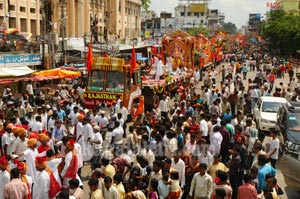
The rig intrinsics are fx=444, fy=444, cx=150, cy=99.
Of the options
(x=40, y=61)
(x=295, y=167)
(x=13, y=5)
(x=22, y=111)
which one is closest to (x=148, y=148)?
(x=295, y=167)

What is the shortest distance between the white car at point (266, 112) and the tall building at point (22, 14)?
26710 mm

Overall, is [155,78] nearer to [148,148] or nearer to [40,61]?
[40,61]

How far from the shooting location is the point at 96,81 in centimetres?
1695

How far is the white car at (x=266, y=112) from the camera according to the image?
15777 mm

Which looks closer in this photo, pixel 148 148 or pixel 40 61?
pixel 148 148

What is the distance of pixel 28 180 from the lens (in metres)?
7.30

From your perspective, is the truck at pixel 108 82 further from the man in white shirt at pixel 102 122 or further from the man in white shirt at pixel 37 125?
the man in white shirt at pixel 37 125

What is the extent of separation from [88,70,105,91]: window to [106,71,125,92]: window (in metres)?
0.24

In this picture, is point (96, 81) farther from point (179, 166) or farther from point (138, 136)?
point (179, 166)

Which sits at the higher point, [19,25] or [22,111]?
[19,25]

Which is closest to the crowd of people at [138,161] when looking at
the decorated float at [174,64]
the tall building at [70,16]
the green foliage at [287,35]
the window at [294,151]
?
the window at [294,151]

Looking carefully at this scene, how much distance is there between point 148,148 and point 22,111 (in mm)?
6680

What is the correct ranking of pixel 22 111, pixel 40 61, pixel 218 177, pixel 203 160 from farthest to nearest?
1. pixel 40 61
2. pixel 22 111
3. pixel 203 160
4. pixel 218 177

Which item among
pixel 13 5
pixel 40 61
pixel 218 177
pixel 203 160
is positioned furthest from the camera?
pixel 13 5
